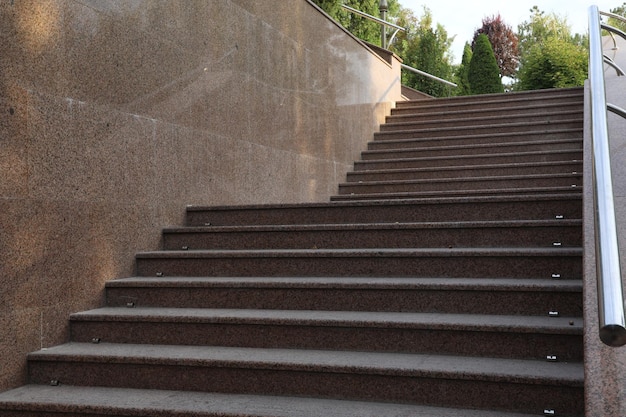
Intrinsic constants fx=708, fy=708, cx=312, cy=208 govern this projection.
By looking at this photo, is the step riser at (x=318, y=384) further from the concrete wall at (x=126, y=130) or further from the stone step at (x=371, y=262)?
the stone step at (x=371, y=262)

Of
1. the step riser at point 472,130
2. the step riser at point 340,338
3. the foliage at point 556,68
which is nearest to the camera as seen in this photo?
the step riser at point 340,338

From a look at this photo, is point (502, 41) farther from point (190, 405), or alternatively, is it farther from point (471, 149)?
point (190, 405)

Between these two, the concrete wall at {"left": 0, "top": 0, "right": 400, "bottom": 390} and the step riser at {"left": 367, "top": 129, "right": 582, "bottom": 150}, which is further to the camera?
the step riser at {"left": 367, "top": 129, "right": 582, "bottom": 150}

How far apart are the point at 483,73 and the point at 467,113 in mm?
6375

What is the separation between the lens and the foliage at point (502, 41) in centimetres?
→ 3022

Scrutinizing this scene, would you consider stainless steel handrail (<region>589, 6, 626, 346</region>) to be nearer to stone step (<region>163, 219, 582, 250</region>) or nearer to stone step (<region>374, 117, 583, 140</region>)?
stone step (<region>163, 219, 582, 250</region>)

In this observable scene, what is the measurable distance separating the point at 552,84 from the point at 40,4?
28.2 ft

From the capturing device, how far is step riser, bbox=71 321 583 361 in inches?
133

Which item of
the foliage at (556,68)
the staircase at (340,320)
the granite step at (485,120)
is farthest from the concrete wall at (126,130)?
the foliage at (556,68)

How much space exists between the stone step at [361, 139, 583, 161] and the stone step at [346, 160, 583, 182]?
0.37m

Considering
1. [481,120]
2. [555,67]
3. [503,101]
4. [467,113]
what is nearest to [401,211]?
[481,120]

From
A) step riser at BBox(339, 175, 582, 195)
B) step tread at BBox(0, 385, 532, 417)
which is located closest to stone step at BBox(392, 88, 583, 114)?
step riser at BBox(339, 175, 582, 195)

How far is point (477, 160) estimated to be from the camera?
7602mm

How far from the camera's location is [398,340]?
3629 mm
